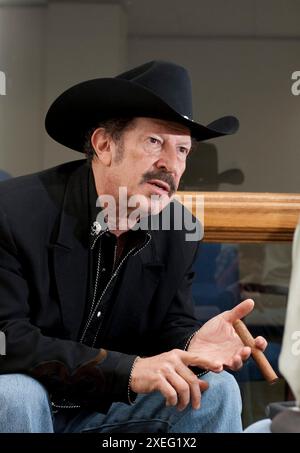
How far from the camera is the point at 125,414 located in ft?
4.17

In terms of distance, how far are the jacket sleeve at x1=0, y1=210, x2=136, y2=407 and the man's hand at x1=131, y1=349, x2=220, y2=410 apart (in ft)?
0.08

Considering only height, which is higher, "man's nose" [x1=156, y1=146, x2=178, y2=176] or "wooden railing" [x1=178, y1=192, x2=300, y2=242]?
"man's nose" [x1=156, y1=146, x2=178, y2=176]

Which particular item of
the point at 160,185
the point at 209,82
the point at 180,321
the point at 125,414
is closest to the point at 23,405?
the point at 125,414

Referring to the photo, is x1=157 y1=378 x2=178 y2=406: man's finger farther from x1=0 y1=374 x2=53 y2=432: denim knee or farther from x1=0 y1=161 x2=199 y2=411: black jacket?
x1=0 y1=374 x2=53 y2=432: denim knee

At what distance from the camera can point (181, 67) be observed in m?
1.30

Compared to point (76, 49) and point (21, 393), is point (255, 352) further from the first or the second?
point (76, 49)

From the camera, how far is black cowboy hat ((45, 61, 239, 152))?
122 centimetres

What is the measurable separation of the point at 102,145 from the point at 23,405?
0.46m

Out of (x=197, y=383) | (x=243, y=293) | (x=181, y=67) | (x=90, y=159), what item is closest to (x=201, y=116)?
(x=181, y=67)

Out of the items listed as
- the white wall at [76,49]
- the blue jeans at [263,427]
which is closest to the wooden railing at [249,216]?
the white wall at [76,49]

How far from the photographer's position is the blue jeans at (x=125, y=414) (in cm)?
115

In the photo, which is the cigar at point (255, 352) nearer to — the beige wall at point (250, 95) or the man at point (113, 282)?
the man at point (113, 282)

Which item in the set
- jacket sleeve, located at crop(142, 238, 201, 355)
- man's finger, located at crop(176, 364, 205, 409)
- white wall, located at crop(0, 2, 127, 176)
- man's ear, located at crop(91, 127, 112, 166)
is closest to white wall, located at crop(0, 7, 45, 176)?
white wall, located at crop(0, 2, 127, 176)

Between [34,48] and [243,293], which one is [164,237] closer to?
[243,293]
